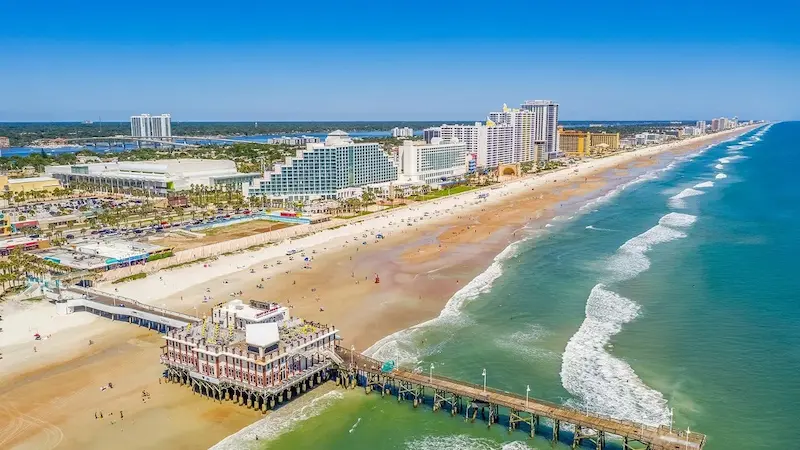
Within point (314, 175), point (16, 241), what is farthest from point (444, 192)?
point (16, 241)

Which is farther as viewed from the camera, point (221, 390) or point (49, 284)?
point (49, 284)

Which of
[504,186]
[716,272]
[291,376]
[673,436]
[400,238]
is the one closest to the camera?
[673,436]

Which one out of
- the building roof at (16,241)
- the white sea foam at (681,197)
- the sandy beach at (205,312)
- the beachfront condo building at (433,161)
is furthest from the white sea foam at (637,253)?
the building roof at (16,241)

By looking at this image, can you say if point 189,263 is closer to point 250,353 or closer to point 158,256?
point 158,256

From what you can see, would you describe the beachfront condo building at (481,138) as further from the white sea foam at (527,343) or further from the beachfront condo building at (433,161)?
the white sea foam at (527,343)

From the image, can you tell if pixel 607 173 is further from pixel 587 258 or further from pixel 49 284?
pixel 49 284

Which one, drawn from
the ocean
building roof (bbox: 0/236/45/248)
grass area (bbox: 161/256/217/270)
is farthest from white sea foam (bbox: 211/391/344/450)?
building roof (bbox: 0/236/45/248)

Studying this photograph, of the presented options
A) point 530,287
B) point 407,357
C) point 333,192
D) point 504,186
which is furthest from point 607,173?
point 407,357
